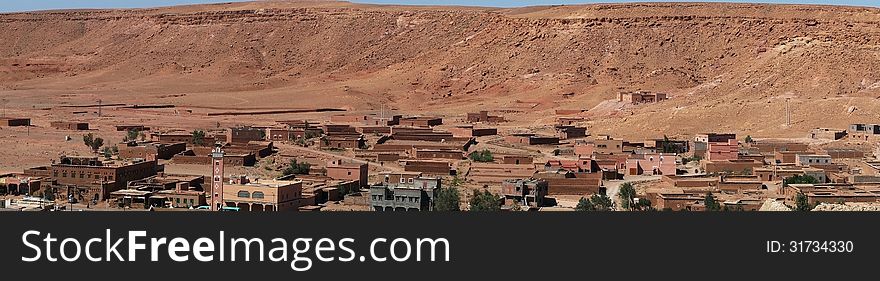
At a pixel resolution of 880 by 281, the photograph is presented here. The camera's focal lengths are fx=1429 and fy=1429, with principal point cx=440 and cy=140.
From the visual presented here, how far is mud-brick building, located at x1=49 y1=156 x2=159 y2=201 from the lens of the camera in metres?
30.8

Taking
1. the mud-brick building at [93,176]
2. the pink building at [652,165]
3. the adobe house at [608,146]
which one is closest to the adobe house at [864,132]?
the adobe house at [608,146]

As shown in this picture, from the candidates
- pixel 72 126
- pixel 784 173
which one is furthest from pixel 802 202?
pixel 72 126

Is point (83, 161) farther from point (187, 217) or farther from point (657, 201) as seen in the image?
point (187, 217)

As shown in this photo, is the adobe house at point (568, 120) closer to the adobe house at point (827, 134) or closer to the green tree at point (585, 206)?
the adobe house at point (827, 134)

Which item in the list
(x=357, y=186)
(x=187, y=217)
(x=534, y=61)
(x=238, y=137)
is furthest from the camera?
(x=534, y=61)

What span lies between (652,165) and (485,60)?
4639 cm

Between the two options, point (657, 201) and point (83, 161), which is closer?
point (657, 201)

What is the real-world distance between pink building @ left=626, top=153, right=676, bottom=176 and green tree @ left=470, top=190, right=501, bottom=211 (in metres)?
8.50

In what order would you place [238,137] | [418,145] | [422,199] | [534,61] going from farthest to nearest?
[534,61] → [238,137] → [418,145] → [422,199]

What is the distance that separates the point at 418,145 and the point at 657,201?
15364 millimetres

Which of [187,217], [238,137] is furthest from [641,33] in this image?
[187,217]

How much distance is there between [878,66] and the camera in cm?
6638

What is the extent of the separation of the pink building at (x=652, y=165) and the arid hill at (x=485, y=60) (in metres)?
14.1

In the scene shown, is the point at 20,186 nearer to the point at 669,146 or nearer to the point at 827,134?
the point at 669,146
